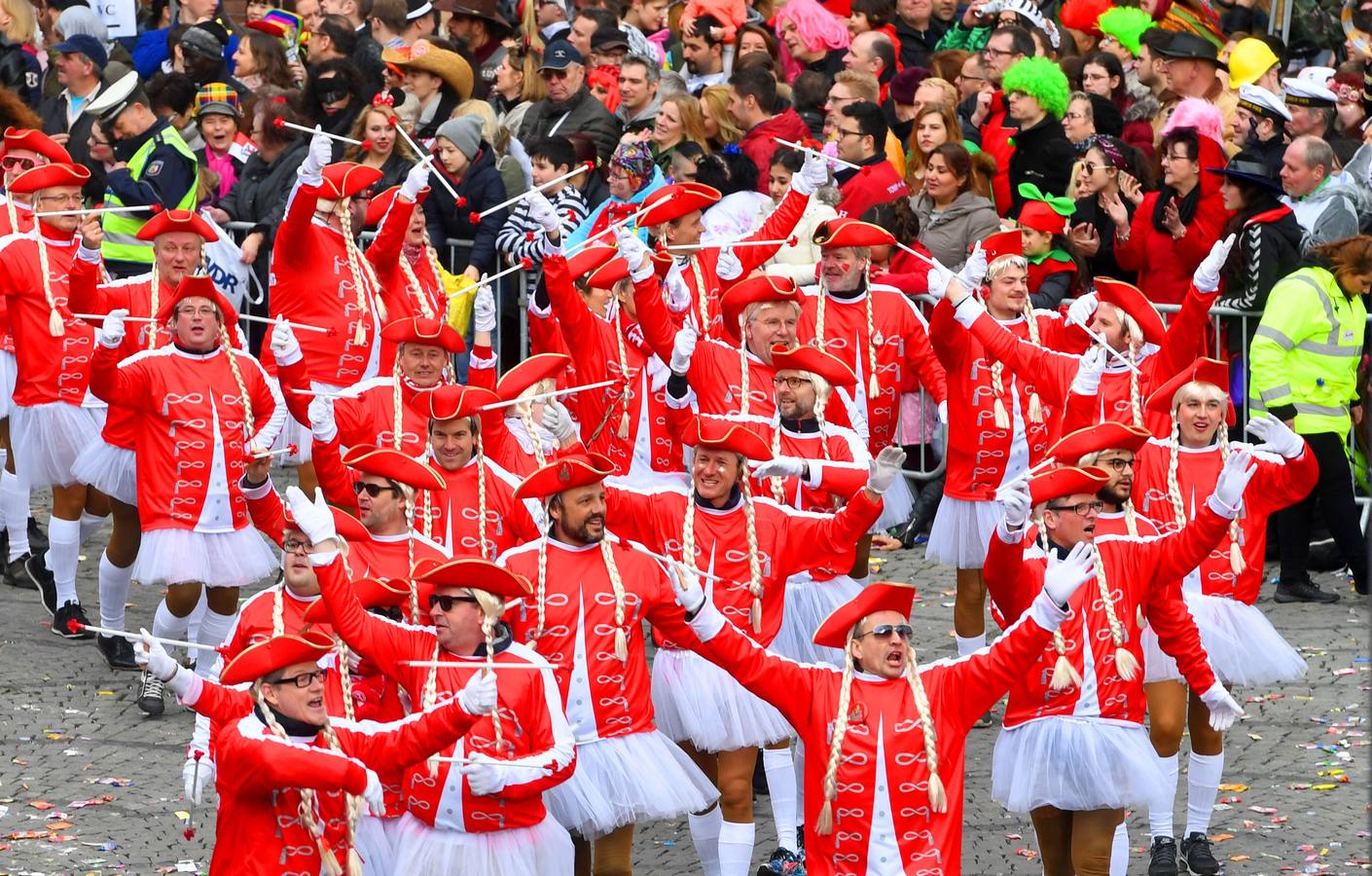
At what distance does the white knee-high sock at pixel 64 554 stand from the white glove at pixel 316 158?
7.66 feet

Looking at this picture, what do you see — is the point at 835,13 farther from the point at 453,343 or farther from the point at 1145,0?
the point at 453,343

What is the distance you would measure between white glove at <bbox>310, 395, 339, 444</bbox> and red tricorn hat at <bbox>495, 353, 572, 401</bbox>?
766 mm

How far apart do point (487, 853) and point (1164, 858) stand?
305 cm

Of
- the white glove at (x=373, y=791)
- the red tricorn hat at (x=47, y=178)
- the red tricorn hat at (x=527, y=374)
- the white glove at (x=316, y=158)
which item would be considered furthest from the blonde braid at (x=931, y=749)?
the red tricorn hat at (x=47, y=178)

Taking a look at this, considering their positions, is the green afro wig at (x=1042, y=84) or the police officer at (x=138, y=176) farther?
the police officer at (x=138, y=176)

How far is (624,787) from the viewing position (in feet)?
28.7

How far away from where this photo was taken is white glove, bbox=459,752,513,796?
25.9 ft

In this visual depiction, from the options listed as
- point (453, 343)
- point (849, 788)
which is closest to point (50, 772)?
point (453, 343)

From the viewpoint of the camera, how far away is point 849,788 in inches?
318

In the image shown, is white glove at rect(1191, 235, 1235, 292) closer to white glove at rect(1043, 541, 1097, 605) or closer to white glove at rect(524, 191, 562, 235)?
white glove at rect(524, 191, 562, 235)

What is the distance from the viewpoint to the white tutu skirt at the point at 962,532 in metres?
11.7

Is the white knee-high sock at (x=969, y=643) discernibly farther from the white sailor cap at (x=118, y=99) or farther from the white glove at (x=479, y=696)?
the white sailor cap at (x=118, y=99)

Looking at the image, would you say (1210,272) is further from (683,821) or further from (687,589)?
(687,589)

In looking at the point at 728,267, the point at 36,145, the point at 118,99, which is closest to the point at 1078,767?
the point at 728,267
